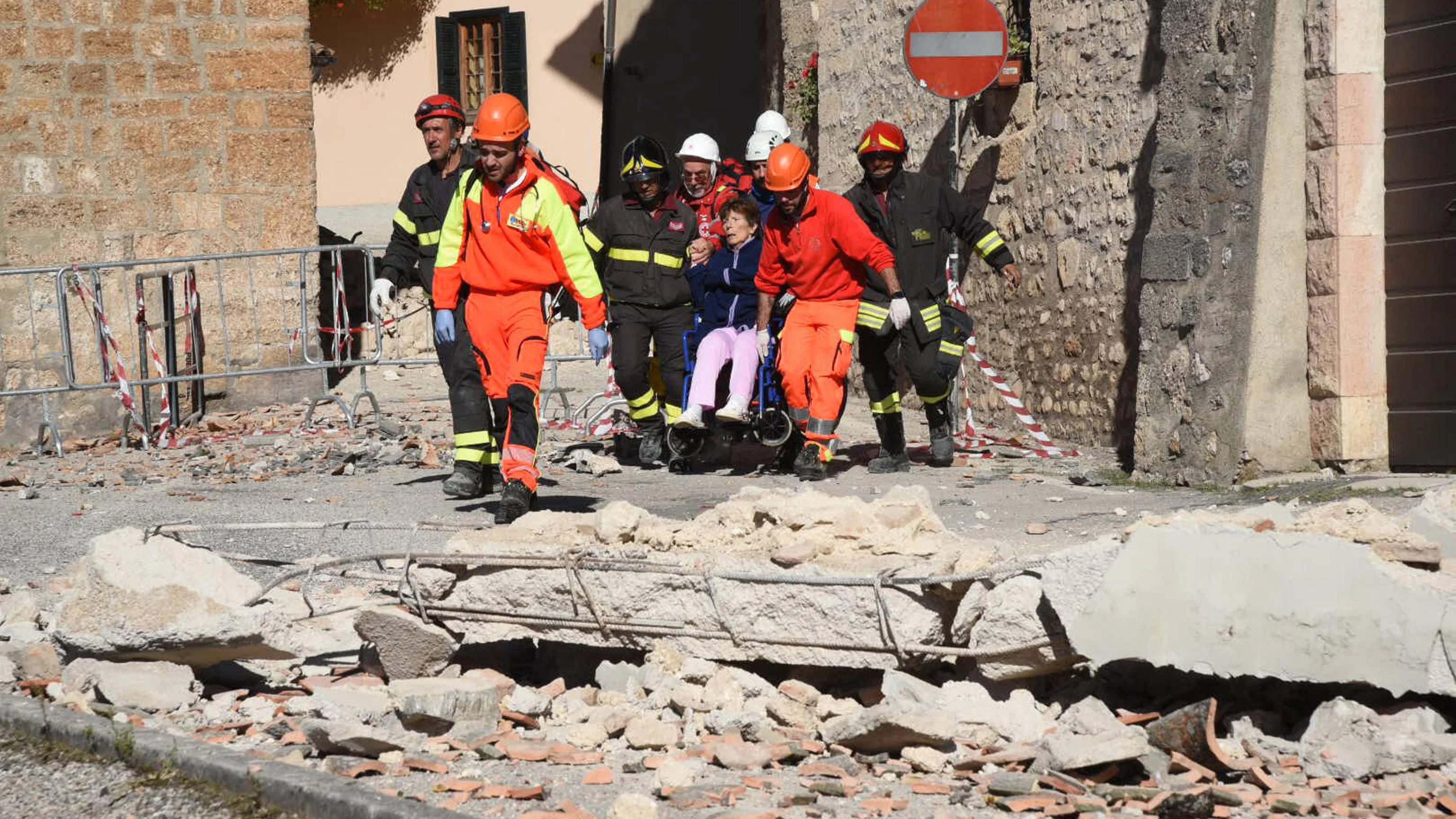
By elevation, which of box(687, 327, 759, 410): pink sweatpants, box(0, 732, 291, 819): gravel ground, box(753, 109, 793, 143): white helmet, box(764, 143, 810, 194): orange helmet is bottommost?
box(0, 732, 291, 819): gravel ground

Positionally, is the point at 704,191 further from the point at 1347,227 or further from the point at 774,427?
the point at 1347,227

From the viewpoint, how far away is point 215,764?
470cm

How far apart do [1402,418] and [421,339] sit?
10.5 meters

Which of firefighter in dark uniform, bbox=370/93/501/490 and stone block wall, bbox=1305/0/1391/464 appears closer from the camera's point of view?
stone block wall, bbox=1305/0/1391/464

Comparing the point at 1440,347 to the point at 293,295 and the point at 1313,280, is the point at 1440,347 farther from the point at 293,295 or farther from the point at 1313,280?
the point at 293,295

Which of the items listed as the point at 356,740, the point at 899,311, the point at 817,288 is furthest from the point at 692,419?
the point at 356,740

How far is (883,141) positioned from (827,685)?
5.25 meters

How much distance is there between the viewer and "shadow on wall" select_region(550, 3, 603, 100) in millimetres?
30078

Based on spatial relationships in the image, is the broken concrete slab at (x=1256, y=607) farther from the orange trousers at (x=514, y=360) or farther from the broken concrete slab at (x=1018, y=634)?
the orange trousers at (x=514, y=360)

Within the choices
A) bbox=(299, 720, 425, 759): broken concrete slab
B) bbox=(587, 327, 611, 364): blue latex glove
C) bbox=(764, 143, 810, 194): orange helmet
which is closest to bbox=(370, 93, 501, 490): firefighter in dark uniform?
bbox=(587, 327, 611, 364): blue latex glove

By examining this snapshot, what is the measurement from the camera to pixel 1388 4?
27.0 ft

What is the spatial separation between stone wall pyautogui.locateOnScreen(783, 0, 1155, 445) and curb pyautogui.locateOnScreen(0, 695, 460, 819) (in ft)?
21.4

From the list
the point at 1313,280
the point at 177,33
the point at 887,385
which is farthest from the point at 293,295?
the point at 1313,280

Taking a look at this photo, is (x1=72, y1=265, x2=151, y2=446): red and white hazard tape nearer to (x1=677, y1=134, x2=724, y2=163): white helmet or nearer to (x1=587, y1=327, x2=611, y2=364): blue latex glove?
(x1=677, y1=134, x2=724, y2=163): white helmet
